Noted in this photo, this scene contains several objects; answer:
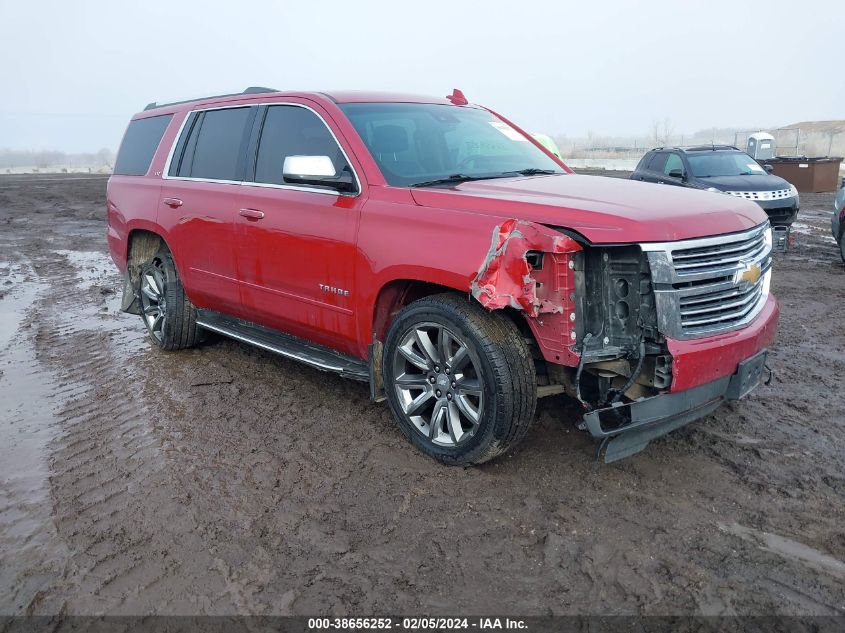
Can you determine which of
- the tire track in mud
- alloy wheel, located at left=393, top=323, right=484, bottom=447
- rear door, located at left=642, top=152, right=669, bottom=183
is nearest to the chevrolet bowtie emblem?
alloy wheel, located at left=393, top=323, right=484, bottom=447

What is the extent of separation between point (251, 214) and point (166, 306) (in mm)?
1656

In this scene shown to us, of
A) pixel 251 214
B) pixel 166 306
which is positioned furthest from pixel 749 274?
pixel 166 306

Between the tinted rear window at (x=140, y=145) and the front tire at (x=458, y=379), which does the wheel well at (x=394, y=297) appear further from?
the tinted rear window at (x=140, y=145)

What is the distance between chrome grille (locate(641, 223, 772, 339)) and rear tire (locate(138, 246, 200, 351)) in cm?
391

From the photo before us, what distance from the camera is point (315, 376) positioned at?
209 inches

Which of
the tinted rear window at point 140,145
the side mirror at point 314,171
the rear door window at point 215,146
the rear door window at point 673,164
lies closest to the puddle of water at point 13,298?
the tinted rear window at point 140,145

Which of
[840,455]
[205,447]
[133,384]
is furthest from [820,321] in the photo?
[133,384]

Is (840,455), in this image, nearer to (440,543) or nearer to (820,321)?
(440,543)

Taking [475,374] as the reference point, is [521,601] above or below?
below

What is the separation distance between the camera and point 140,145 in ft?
20.3

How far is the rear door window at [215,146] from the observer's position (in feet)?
16.3

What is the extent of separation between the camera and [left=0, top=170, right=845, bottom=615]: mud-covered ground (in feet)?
9.18

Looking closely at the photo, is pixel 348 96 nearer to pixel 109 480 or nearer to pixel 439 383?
pixel 439 383

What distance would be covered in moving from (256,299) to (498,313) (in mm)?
1965
